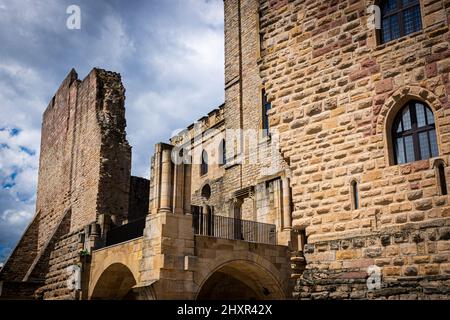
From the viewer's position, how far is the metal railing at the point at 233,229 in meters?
13.7

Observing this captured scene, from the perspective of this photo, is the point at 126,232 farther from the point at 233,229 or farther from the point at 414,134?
the point at 414,134

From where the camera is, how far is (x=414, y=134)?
5.96 meters

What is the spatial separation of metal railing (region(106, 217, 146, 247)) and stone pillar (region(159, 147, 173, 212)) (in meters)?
1.26

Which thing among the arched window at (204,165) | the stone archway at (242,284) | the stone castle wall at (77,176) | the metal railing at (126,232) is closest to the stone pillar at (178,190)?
the metal railing at (126,232)

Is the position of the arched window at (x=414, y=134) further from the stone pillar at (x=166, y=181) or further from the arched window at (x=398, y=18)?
the stone pillar at (x=166, y=181)

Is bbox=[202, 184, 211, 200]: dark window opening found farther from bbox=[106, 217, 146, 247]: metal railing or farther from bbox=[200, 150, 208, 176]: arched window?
bbox=[106, 217, 146, 247]: metal railing

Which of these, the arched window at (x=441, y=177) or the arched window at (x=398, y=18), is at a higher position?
the arched window at (x=398, y=18)

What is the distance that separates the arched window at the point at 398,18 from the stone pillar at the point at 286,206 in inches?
369

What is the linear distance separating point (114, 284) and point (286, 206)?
5990 millimetres

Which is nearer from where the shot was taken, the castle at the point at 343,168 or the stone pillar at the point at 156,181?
the castle at the point at 343,168

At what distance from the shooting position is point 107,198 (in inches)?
757
